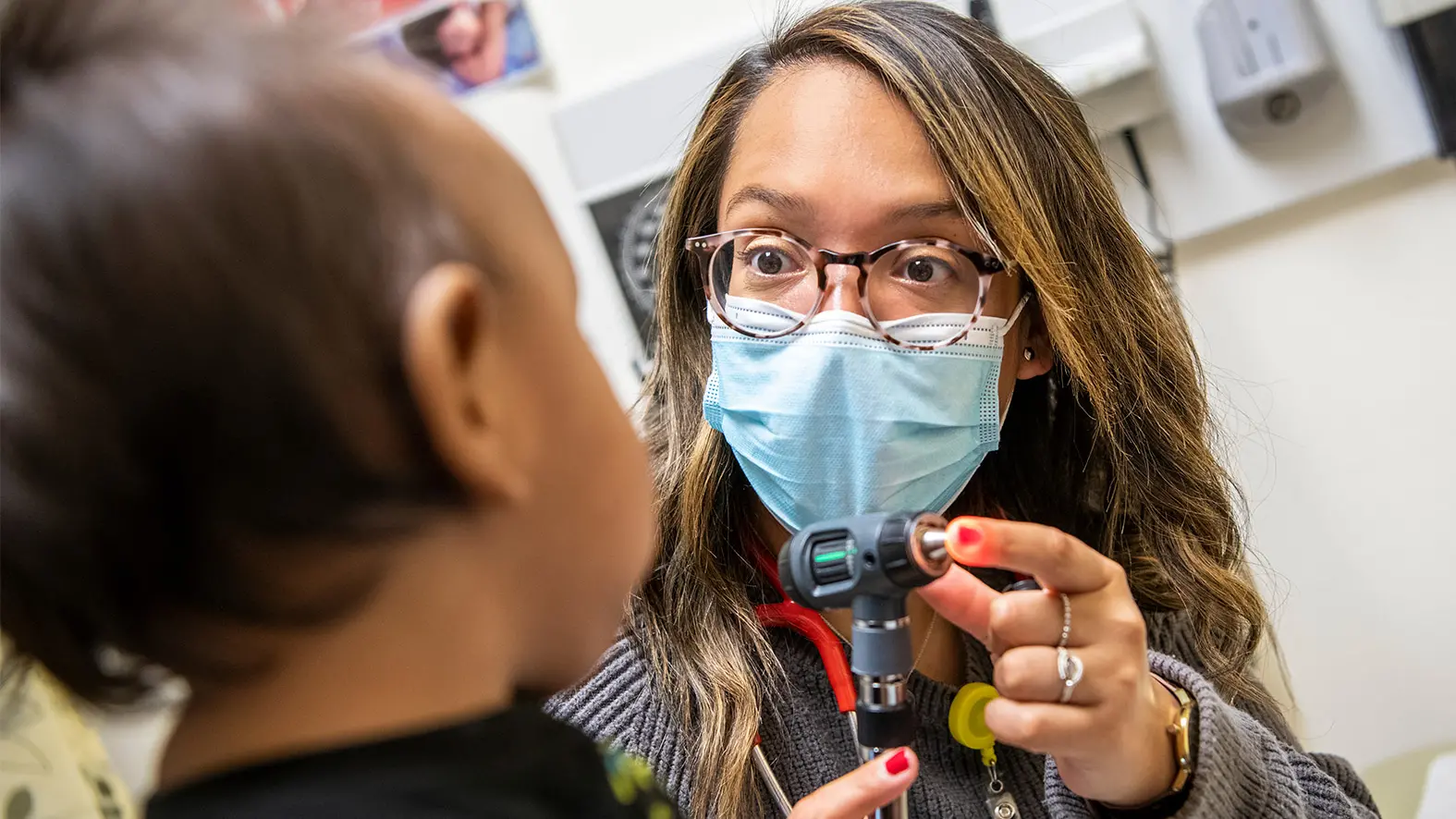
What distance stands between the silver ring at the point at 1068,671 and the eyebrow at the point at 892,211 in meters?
0.44

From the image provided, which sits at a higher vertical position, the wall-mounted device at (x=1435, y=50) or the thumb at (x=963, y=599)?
the wall-mounted device at (x=1435, y=50)

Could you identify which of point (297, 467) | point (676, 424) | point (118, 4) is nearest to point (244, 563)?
point (297, 467)

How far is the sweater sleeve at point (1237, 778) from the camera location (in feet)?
Answer: 2.56

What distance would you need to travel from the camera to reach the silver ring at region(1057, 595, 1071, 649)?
27.7 inches

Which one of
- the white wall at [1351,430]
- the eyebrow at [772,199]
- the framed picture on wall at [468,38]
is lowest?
the white wall at [1351,430]

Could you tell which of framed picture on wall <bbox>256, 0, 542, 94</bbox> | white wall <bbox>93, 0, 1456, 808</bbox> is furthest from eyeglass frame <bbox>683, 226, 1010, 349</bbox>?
framed picture on wall <bbox>256, 0, 542, 94</bbox>

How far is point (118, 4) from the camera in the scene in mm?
450

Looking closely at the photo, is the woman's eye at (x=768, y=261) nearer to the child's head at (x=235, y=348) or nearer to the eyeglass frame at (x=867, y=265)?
the eyeglass frame at (x=867, y=265)

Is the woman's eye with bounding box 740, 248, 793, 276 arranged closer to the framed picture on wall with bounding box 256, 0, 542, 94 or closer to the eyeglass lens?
the eyeglass lens

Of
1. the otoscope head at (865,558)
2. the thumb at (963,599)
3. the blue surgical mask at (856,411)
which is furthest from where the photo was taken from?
the blue surgical mask at (856,411)

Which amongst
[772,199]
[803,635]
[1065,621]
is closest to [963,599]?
[1065,621]

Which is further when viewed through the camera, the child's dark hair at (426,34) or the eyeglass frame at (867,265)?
the child's dark hair at (426,34)

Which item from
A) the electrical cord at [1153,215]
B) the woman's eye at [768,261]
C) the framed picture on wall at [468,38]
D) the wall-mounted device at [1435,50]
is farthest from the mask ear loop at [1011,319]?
the framed picture on wall at [468,38]

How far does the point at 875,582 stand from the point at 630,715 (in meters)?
0.45
